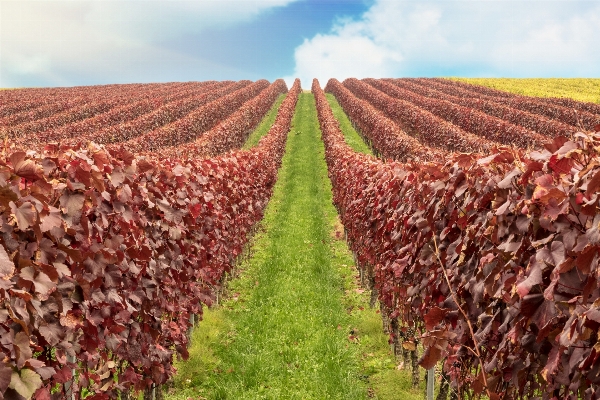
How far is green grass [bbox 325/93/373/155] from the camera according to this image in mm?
29156

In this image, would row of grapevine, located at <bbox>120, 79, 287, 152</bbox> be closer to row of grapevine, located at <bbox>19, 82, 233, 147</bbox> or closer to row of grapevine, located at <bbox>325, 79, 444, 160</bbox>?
row of grapevine, located at <bbox>19, 82, 233, 147</bbox>

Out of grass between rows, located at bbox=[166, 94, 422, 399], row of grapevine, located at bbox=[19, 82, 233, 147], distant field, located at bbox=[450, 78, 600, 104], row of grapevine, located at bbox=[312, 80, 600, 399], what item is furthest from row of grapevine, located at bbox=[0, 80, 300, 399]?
distant field, located at bbox=[450, 78, 600, 104]

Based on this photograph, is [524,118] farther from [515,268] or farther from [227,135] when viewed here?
[515,268]

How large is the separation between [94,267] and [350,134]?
31544mm

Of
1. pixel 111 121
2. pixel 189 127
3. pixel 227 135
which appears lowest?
pixel 227 135

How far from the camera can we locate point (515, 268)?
3084mm

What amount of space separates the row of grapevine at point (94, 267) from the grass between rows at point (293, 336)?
101cm

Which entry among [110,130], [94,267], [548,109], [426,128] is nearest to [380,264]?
[94,267]

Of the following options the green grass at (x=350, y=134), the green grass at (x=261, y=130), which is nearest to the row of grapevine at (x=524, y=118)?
the green grass at (x=350, y=134)

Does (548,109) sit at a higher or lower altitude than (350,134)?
higher

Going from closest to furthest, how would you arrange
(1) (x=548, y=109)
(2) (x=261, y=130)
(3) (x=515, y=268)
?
(3) (x=515, y=268), (2) (x=261, y=130), (1) (x=548, y=109)

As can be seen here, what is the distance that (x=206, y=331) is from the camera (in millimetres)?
8250

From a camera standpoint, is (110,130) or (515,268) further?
(110,130)

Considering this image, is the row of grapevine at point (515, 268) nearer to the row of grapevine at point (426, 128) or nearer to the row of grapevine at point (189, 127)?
the row of grapevine at point (426, 128)
